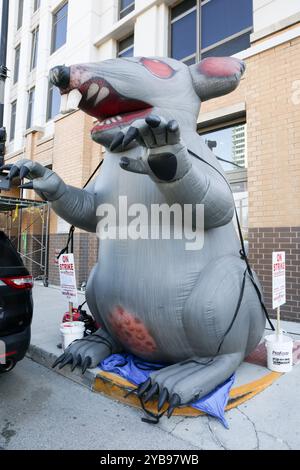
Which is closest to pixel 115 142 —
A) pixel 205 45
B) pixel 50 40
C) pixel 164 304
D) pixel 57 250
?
pixel 164 304

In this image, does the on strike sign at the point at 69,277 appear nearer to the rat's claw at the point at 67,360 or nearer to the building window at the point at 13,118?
the rat's claw at the point at 67,360

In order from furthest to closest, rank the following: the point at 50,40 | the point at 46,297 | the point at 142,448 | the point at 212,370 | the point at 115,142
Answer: the point at 50,40 → the point at 46,297 → the point at 212,370 → the point at 142,448 → the point at 115,142

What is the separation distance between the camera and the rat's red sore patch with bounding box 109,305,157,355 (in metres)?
2.55

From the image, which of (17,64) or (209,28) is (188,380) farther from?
(17,64)

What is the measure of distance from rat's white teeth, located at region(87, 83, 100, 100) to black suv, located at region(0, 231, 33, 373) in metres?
1.43

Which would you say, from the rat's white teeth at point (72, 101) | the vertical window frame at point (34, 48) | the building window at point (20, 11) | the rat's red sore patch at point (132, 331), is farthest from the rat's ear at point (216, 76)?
the building window at point (20, 11)

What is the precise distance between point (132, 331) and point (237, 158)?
486cm

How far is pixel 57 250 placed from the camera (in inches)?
386

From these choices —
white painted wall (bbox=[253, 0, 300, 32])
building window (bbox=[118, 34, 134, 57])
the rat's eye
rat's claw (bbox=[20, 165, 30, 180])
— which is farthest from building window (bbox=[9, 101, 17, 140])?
rat's claw (bbox=[20, 165, 30, 180])

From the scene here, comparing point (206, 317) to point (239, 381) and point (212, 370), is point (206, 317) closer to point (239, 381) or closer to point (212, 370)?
point (212, 370)

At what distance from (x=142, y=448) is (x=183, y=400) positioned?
1.24 feet

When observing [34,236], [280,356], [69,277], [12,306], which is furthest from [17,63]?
[280,356]

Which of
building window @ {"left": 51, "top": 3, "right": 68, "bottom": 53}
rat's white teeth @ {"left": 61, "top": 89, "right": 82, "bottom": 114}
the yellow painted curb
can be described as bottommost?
the yellow painted curb

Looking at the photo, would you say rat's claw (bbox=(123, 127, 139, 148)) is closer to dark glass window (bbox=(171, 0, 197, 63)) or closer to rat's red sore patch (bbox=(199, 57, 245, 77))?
rat's red sore patch (bbox=(199, 57, 245, 77))
